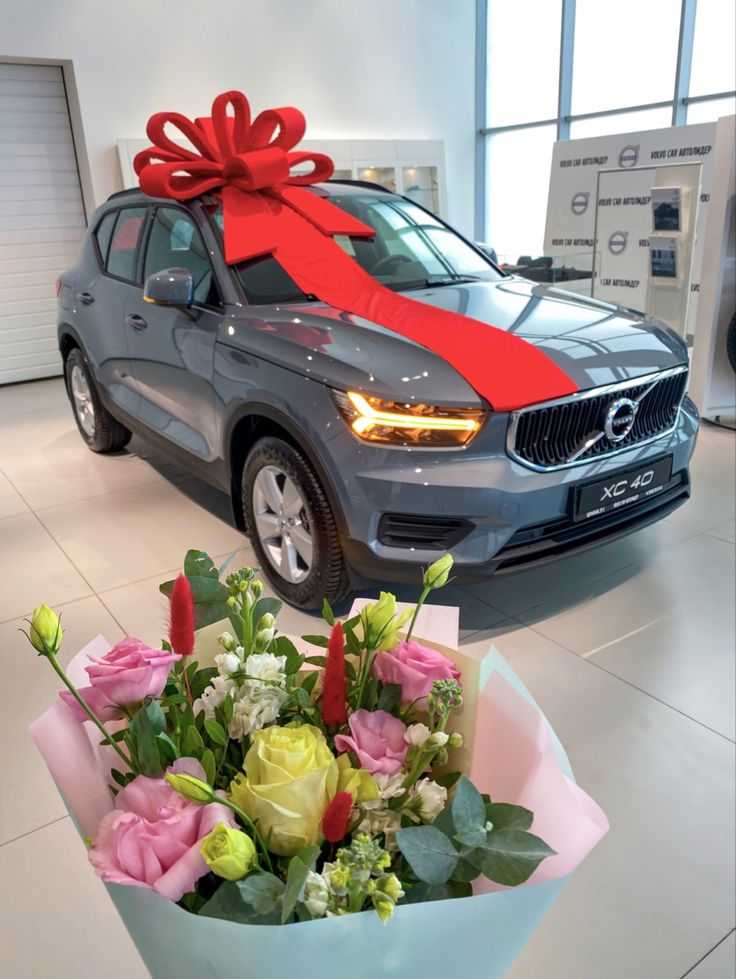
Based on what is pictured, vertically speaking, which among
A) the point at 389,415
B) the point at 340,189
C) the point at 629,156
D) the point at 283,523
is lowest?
the point at 283,523

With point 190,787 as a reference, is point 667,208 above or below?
above

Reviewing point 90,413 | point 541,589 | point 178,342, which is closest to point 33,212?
point 90,413

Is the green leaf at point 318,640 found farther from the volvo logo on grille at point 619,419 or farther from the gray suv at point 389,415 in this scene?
the volvo logo on grille at point 619,419

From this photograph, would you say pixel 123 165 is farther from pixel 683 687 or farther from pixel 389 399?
pixel 683 687

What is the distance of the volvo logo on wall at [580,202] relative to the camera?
20.9ft

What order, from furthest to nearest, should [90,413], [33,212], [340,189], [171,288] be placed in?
[33,212], [90,413], [340,189], [171,288]

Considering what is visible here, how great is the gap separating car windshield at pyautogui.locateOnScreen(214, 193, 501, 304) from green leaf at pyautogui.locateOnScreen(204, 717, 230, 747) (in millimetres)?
2402

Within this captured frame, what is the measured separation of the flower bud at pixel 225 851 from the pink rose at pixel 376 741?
129 mm

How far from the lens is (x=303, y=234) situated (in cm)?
306

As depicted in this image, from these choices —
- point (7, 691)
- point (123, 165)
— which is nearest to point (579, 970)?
point (7, 691)

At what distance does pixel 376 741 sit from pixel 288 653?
5.7 inches

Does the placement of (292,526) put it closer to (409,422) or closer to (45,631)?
(409,422)

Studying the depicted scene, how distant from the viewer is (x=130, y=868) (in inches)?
19.9

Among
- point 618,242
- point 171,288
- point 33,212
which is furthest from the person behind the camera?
point 33,212
